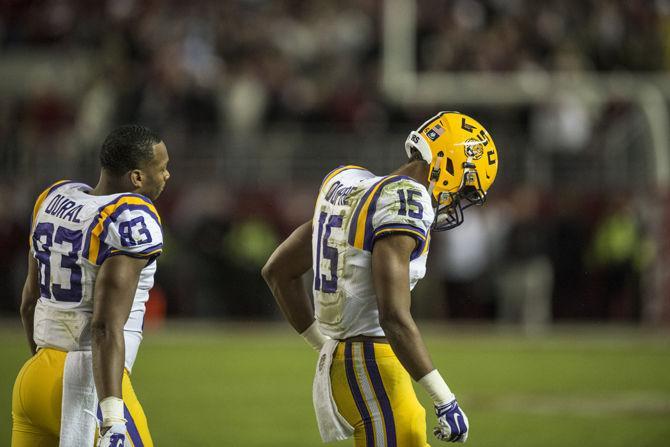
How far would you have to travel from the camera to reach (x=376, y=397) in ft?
13.0

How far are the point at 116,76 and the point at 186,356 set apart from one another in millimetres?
4897

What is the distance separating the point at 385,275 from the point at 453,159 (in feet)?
1.92

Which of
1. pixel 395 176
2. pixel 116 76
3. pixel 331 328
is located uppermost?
pixel 116 76

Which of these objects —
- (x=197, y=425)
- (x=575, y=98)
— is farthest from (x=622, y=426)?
(x=575, y=98)

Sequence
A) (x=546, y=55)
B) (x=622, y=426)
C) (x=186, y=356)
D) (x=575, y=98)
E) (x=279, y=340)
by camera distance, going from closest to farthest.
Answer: (x=622, y=426)
(x=186, y=356)
(x=279, y=340)
(x=575, y=98)
(x=546, y=55)

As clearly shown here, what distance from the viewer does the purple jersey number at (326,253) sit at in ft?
13.2

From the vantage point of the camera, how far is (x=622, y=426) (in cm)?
831

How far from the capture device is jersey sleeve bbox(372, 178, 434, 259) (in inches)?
150

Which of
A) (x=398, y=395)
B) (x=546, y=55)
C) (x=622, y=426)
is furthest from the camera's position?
(x=546, y=55)

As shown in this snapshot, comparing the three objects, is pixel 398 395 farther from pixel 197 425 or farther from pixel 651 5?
pixel 651 5

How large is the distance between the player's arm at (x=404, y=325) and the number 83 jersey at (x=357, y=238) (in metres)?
0.07

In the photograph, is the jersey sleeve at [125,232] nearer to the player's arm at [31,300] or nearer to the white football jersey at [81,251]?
the white football jersey at [81,251]

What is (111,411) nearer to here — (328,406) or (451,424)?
(328,406)

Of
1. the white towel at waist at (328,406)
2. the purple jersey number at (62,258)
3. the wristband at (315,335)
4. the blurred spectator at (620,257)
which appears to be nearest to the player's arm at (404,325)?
the white towel at waist at (328,406)
